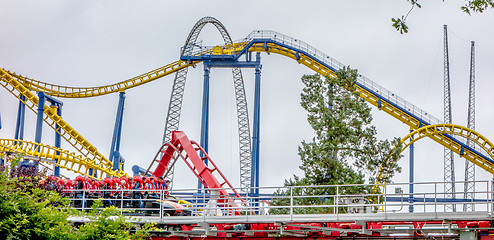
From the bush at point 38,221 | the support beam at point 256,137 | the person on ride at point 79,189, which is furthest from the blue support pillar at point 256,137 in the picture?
the bush at point 38,221

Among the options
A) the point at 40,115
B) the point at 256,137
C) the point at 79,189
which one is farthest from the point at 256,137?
the point at 79,189

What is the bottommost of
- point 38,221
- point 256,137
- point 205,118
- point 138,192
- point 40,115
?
point 38,221

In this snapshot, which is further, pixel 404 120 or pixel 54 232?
pixel 404 120

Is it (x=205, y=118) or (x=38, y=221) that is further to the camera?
(x=205, y=118)

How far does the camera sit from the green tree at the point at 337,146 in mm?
29469

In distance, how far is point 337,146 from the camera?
1180 inches

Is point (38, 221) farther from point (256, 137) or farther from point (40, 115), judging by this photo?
point (256, 137)

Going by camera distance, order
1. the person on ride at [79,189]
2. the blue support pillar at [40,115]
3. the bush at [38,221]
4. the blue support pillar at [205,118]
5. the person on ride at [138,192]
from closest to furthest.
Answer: the bush at [38,221] < the person on ride at [138,192] < the person on ride at [79,189] < the blue support pillar at [40,115] < the blue support pillar at [205,118]

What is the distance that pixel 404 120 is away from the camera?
1687 inches

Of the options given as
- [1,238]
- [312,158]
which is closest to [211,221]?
[1,238]

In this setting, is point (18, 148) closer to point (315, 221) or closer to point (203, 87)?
point (203, 87)

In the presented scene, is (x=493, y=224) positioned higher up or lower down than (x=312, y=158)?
lower down

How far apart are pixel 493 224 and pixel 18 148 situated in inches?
1012

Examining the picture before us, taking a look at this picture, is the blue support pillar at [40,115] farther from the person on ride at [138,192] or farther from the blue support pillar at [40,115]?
the person on ride at [138,192]
